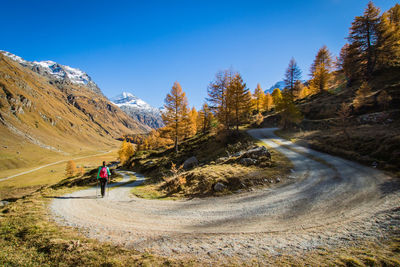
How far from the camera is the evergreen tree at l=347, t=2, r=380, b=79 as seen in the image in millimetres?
33062

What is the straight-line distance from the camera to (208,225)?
6.48m

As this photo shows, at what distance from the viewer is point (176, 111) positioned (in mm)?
31219

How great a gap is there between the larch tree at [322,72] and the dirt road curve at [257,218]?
4471 cm

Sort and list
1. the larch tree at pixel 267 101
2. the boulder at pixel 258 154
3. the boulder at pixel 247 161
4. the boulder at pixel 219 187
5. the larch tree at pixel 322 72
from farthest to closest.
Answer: the larch tree at pixel 267 101
the larch tree at pixel 322 72
the boulder at pixel 258 154
the boulder at pixel 247 161
the boulder at pixel 219 187

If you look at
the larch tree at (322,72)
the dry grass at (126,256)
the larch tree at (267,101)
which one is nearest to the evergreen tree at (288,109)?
the larch tree at (322,72)

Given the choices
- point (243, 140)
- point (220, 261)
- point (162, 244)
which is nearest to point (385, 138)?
point (243, 140)

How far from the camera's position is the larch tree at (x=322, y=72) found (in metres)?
45.0

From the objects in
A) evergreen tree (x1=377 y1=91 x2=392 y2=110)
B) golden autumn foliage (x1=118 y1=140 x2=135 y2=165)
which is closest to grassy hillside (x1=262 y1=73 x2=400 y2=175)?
evergreen tree (x1=377 y1=91 x2=392 y2=110)

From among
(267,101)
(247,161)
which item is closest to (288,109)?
(247,161)

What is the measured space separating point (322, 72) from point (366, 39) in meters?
11.2

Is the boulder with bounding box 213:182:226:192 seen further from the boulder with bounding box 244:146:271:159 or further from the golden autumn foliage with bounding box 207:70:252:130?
the golden autumn foliage with bounding box 207:70:252:130

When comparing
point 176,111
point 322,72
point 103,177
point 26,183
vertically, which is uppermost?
point 322,72

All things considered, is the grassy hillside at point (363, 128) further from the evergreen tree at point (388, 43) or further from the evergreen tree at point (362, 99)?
the evergreen tree at point (388, 43)

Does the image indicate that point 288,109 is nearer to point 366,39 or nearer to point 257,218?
point 366,39
